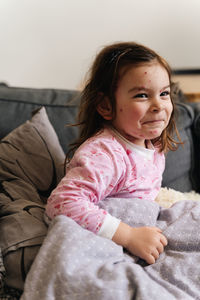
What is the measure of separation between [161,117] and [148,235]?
33 cm

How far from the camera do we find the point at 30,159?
3.51 ft

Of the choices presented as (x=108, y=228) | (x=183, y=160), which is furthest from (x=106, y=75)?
(x=183, y=160)

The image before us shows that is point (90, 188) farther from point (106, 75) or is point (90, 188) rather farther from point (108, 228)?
point (106, 75)

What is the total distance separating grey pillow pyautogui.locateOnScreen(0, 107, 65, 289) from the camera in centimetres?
74

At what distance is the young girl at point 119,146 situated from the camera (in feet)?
2.56

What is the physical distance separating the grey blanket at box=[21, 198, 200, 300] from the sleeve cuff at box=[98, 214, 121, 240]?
0.04 m

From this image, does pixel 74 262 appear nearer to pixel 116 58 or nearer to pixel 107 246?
pixel 107 246

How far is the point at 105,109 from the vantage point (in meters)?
0.99

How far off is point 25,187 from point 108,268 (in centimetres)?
44

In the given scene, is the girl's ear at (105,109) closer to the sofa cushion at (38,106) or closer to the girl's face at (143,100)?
the girl's face at (143,100)

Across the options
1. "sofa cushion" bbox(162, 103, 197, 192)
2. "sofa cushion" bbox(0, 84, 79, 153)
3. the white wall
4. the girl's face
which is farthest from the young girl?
the white wall

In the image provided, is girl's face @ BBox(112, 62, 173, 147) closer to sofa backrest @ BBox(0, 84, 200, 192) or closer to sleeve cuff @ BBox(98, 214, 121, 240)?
sleeve cuff @ BBox(98, 214, 121, 240)

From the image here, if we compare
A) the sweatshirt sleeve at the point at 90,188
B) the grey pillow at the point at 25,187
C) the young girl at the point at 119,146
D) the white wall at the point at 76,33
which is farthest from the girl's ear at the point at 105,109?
the white wall at the point at 76,33

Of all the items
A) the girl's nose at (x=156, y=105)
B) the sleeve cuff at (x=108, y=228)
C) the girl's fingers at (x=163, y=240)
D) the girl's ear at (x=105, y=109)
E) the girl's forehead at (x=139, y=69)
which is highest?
the girl's forehead at (x=139, y=69)
